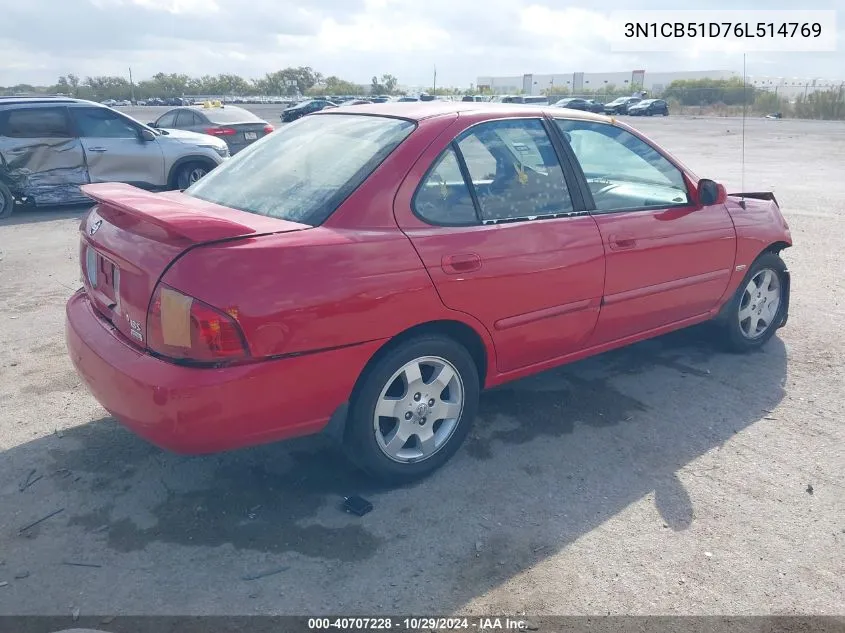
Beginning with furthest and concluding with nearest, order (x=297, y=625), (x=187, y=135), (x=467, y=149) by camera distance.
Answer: (x=187, y=135)
(x=467, y=149)
(x=297, y=625)

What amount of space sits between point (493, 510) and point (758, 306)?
3.02 meters

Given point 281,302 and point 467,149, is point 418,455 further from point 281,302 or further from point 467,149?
point 467,149

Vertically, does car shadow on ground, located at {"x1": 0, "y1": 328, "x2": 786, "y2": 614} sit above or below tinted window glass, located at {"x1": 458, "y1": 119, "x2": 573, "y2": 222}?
below

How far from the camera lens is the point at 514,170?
3748 millimetres

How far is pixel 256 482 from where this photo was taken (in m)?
3.44

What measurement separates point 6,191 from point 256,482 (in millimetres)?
8953

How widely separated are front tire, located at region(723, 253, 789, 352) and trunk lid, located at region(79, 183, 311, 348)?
3341mm

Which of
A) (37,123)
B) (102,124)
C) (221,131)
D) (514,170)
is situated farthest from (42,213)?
(514,170)

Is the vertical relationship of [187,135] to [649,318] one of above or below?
above

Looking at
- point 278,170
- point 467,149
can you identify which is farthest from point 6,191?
point 467,149

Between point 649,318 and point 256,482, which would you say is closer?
point 256,482

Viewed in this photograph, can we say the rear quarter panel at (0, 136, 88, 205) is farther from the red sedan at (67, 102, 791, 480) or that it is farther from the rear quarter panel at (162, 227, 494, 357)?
the rear quarter panel at (162, 227, 494, 357)

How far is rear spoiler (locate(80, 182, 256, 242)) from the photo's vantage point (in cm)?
280

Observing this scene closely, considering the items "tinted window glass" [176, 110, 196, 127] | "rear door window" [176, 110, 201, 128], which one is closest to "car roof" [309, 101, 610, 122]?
"rear door window" [176, 110, 201, 128]
